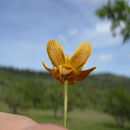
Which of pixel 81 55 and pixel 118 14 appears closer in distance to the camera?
pixel 81 55

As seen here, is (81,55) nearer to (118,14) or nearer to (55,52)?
(55,52)

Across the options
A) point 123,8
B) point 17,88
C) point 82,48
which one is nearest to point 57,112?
point 17,88

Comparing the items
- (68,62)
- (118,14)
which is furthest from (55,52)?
(118,14)

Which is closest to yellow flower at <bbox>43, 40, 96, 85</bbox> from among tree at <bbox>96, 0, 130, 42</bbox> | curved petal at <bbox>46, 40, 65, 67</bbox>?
curved petal at <bbox>46, 40, 65, 67</bbox>

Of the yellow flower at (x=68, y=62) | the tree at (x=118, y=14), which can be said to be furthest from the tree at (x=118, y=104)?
the yellow flower at (x=68, y=62)

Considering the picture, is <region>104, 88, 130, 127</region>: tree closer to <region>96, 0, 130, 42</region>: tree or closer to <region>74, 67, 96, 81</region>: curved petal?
<region>96, 0, 130, 42</region>: tree

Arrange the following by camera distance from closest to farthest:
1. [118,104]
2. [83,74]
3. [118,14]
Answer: [83,74], [118,14], [118,104]

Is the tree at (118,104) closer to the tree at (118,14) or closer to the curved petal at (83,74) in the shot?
the tree at (118,14)

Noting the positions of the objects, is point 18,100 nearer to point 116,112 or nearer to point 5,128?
point 116,112
